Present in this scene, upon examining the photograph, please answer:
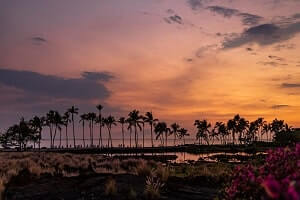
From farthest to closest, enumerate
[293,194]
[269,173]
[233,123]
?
[233,123] < [269,173] < [293,194]

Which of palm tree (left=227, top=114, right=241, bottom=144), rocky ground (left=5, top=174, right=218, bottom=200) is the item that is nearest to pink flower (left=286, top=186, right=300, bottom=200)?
rocky ground (left=5, top=174, right=218, bottom=200)

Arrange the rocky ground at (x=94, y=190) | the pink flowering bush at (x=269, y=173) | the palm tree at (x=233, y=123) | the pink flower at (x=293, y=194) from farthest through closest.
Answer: the palm tree at (x=233, y=123) < the rocky ground at (x=94, y=190) < the pink flowering bush at (x=269, y=173) < the pink flower at (x=293, y=194)

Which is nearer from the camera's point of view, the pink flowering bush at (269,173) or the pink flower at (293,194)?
the pink flower at (293,194)

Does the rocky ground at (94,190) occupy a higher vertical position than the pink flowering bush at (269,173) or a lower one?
lower

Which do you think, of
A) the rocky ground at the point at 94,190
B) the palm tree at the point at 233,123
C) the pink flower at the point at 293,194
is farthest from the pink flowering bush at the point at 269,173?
the palm tree at the point at 233,123

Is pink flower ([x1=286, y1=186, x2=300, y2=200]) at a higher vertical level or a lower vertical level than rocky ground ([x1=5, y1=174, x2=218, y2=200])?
higher

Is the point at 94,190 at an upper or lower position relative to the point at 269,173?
lower

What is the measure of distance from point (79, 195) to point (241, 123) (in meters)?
184

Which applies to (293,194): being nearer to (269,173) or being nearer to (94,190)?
(269,173)

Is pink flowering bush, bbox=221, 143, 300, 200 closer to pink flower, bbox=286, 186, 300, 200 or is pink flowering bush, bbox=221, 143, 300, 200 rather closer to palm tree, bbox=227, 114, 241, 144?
pink flower, bbox=286, 186, 300, 200

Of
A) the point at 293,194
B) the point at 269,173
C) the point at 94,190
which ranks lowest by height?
the point at 94,190

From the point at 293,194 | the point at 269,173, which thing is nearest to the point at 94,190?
the point at 269,173

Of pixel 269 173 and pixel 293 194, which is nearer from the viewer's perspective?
pixel 293 194

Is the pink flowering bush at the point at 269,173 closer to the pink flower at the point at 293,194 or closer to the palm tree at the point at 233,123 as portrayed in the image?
the pink flower at the point at 293,194
